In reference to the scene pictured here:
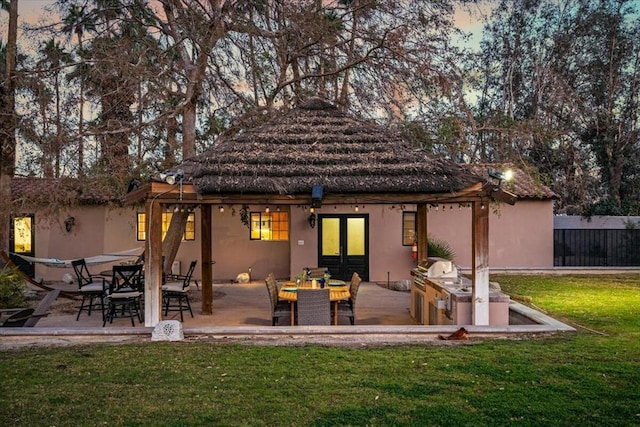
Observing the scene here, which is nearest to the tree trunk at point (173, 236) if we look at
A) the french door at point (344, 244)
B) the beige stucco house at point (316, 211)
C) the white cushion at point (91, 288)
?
the beige stucco house at point (316, 211)

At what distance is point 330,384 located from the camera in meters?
5.65

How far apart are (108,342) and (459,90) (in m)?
8.90

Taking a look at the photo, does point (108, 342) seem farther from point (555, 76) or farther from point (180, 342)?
point (555, 76)

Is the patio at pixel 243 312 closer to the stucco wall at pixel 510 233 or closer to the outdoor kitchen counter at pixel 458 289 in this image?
the outdoor kitchen counter at pixel 458 289

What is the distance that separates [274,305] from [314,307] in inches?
30.3

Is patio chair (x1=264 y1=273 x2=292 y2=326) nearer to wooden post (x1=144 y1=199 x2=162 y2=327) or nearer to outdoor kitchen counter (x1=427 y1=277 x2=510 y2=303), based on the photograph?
wooden post (x1=144 y1=199 x2=162 y2=327)

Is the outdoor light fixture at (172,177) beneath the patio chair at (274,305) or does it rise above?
above

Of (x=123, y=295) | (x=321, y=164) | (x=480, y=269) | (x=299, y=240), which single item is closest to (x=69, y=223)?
(x=299, y=240)

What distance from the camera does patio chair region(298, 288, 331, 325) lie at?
8.12 m

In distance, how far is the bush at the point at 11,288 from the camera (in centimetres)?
1023

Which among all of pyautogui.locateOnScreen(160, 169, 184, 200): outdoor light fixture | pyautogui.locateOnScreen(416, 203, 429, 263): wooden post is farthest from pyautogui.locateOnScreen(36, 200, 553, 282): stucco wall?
pyautogui.locateOnScreen(160, 169, 184, 200): outdoor light fixture

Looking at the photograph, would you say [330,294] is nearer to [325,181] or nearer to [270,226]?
[325,181]

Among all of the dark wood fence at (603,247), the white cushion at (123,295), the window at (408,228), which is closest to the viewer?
the white cushion at (123,295)

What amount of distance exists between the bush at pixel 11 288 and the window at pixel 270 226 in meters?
6.53
